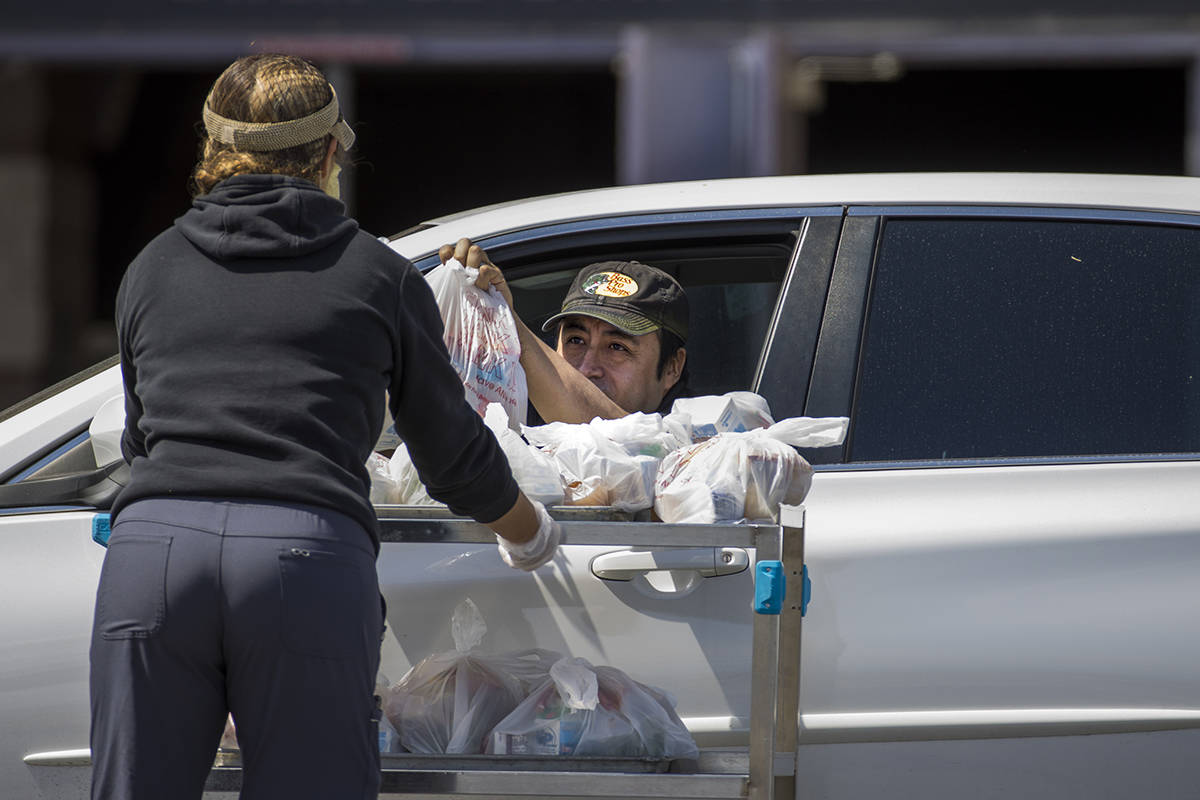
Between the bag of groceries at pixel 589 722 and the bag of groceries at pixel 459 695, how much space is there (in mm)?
42

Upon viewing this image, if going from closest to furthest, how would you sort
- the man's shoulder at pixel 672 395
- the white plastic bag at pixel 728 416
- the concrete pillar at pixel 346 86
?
the white plastic bag at pixel 728 416, the man's shoulder at pixel 672 395, the concrete pillar at pixel 346 86

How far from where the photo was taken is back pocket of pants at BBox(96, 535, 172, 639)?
63.1 inches

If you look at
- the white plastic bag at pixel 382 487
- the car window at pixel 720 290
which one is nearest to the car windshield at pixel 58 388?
the white plastic bag at pixel 382 487

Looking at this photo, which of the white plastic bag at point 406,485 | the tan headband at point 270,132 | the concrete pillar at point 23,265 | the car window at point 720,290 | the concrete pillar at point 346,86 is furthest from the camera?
the concrete pillar at point 23,265

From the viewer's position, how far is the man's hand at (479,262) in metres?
2.41

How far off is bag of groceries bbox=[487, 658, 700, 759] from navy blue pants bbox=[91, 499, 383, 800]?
1.73 feet

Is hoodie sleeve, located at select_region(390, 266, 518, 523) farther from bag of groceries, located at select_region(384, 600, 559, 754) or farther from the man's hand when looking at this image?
the man's hand

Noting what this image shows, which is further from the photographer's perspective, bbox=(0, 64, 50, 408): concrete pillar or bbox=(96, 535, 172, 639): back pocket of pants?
bbox=(0, 64, 50, 408): concrete pillar

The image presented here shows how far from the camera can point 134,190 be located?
8.03m

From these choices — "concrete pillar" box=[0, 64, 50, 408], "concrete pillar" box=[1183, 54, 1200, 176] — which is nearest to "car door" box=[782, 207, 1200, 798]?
"concrete pillar" box=[1183, 54, 1200, 176]

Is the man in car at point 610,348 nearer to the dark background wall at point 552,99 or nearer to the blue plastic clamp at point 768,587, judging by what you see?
the blue plastic clamp at point 768,587

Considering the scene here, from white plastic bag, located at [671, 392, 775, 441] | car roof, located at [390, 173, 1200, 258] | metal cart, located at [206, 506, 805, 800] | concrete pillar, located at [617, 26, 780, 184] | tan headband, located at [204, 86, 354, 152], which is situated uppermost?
concrete pillar, located at [617, 26, 780, 184]

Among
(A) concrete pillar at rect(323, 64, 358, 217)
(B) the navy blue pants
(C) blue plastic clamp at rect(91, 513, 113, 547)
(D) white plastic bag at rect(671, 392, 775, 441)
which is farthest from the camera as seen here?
(A) concrete pillar at rect(323, 64, 358, 217)

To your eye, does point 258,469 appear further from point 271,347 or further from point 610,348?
point 610,348
